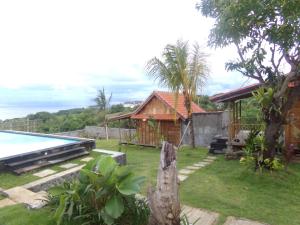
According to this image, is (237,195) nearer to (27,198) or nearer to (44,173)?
(27,198)

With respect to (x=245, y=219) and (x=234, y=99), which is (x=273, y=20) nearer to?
(x=234, y=99)

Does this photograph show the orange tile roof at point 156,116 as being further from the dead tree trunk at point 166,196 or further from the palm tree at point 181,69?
the dead tree trunk at point 166,196

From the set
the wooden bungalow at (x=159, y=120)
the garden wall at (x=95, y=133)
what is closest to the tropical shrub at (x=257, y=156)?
the wooden bungalow at (x=159, y=120)

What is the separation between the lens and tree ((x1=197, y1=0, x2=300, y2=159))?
6.78 metres

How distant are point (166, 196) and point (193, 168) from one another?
5.85 meters

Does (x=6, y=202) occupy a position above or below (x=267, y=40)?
below

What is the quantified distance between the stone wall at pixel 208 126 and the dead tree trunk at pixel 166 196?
1083 centimetres

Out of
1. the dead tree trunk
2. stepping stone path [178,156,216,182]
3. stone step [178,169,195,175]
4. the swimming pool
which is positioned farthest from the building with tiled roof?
the dead tree trunk

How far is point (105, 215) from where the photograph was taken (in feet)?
11.7

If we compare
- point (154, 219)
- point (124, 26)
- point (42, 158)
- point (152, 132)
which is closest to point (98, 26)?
point (124, 26)

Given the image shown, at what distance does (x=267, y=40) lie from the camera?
7.46m

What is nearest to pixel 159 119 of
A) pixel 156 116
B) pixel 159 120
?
pixel 159 120

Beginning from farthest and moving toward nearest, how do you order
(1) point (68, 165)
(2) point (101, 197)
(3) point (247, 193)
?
1. (1) point (68, 165)
2. (3) point (247, 193)
3. (2) point (101, 197)

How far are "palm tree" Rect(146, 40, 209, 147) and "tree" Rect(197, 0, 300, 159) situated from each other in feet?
14.2
